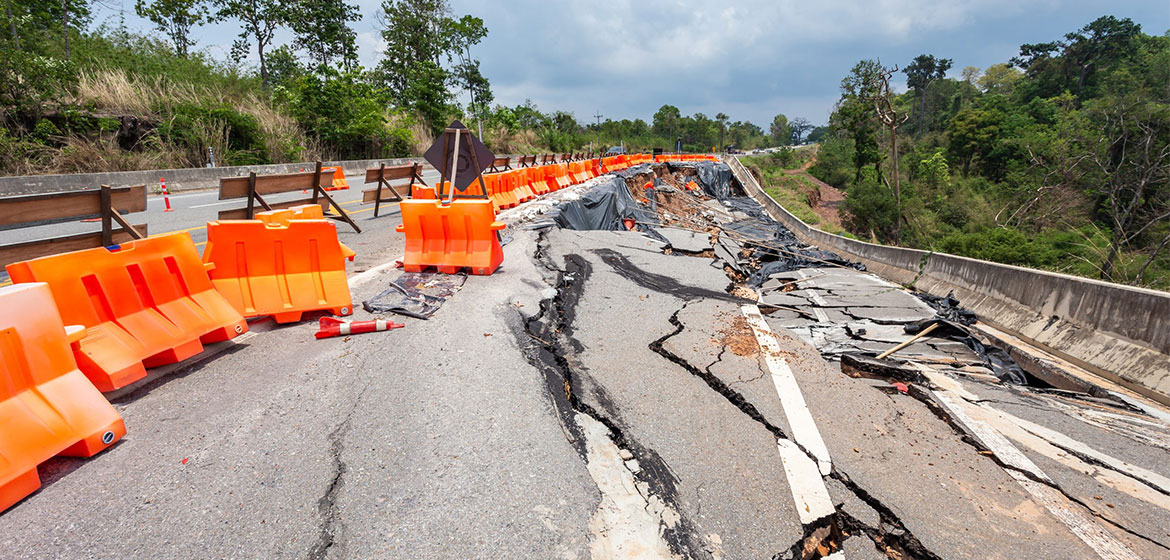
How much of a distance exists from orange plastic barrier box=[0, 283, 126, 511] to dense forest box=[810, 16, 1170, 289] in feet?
57.0

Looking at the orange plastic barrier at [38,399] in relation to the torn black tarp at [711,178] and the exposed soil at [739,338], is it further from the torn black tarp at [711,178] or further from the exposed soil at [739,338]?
the torn black tarp at [711,178]

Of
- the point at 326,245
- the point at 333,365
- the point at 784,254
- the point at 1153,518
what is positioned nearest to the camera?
the point at 1153,518

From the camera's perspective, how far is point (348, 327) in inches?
164

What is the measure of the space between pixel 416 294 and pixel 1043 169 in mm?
43222

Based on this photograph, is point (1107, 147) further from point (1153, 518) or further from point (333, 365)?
point (333, 365)

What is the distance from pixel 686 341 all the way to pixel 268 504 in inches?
140

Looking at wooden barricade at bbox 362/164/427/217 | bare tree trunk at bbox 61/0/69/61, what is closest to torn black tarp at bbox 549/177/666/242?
wooden barricade at bbox 362/164/427/217

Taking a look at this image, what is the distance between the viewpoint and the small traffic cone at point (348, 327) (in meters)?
4.11

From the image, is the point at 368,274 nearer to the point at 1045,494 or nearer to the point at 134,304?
the point at 134,304

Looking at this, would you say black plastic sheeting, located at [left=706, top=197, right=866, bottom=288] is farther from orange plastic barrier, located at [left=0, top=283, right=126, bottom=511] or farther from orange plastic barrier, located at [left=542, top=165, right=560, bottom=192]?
orange plastic barrier, located at [left=0, top=283, right=126, bottom=511]

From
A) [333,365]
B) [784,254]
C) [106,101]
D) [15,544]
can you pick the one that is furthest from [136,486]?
[106,101]

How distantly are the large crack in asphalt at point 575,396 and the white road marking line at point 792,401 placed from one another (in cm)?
100

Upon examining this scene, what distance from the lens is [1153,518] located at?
2.57 m

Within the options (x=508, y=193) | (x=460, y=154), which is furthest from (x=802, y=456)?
(x=508, y=193)
